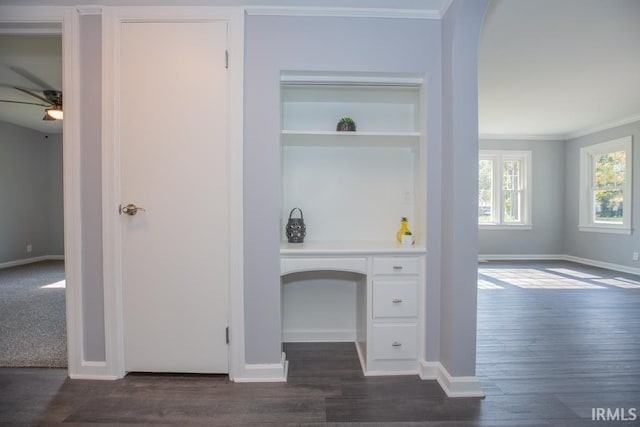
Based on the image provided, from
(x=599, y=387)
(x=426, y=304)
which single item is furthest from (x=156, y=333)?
(x=599, y=387)

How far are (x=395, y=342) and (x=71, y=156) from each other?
2.51 meters

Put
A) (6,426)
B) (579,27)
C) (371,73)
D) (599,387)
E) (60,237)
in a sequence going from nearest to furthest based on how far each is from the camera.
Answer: (6,426) < (599,387) < (371,73) < (579,27) < (60,237)

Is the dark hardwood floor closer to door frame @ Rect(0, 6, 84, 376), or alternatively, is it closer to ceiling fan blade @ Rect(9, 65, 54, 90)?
door frame @ Rect(0, 6, 84, 376)

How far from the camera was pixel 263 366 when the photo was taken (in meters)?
1.93

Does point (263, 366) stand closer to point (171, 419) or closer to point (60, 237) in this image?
point (171, 419)

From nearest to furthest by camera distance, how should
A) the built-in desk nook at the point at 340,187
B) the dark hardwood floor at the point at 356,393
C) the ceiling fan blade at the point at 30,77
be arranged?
the dark hardwood floor at the point at 356,393, the built-in desk nook at the point at 340,187, the ceiling fan blade at the point at 30,77

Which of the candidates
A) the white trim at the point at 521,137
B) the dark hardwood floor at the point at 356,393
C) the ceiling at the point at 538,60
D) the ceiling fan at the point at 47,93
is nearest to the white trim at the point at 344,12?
the ceiling at the point at 538,60

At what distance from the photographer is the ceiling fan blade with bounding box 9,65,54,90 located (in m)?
3.21

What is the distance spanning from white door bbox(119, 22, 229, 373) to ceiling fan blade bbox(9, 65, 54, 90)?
2482 millimetres

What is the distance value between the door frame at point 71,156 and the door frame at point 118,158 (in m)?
0.19

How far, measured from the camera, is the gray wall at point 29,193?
525 cm

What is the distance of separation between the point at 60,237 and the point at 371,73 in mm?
7191

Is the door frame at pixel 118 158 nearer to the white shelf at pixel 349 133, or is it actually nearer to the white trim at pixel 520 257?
the white shelf at pixel 349 133

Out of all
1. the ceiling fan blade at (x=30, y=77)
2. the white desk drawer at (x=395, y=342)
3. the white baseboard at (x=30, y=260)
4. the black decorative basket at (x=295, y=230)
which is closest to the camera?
the white desk drawer at (x=395, y=342)
